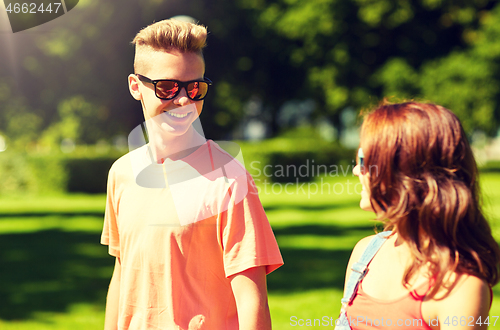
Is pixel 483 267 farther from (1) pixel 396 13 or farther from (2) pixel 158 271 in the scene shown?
(1) pixel 396 13

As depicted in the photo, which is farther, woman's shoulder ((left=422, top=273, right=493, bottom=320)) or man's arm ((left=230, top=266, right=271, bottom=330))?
man's arm ((left=230, top=266, right=271, bottom=330))

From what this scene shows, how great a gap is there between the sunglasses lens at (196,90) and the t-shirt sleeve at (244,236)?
435 millimetres

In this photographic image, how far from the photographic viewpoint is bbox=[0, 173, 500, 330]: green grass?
543cm

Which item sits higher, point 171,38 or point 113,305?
point 171,38

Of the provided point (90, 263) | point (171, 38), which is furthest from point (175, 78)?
point (90, 263)

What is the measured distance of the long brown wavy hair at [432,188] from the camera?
5.68 feet

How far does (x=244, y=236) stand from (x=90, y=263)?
680 cm

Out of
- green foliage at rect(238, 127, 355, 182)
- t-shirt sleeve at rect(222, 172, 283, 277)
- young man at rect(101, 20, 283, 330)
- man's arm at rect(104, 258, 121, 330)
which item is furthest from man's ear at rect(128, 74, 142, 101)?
green foliage at rect(238, 127, 355, 182)

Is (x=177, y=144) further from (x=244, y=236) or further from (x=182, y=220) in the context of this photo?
(x=244, y=236)

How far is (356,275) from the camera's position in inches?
77.7

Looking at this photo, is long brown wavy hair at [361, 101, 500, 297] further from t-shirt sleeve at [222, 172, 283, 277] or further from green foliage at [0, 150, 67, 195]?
green foliage at [0, 150, 67, 195]

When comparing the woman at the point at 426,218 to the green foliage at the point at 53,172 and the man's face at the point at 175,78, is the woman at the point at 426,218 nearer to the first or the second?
the man's face at the point at 175,78

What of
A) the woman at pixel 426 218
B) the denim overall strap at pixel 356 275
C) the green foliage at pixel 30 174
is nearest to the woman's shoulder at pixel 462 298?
the woman at pixel 426 218

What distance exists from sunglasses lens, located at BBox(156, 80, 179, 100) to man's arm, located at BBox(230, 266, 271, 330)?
2.60ft
